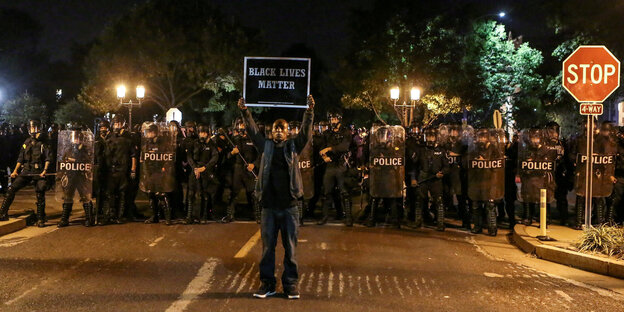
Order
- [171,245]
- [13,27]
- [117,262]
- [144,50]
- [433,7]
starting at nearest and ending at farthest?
1. [117,262]
2. [171,245]
3. [433,7]
4. [144,50]
5. [13,27]

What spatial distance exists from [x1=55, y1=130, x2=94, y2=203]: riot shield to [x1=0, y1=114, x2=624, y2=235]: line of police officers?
2 centimetres

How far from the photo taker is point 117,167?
12516mm

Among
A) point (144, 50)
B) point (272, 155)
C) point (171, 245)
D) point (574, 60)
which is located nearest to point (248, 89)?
point (171, 245)

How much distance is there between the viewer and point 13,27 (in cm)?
5319

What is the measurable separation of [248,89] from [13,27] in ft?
145

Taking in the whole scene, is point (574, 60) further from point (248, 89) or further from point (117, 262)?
point (248, 89)

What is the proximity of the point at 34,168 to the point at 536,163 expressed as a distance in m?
9.69

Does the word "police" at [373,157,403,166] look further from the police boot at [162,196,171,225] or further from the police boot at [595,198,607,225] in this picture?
the police boot at [162,196,171,225]

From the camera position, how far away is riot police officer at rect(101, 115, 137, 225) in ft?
40.9

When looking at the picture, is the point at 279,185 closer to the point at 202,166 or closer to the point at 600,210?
the point at 202,166

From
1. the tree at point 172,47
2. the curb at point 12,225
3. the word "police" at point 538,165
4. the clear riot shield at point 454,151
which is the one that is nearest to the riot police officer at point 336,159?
the clear riot shield at point 454,151

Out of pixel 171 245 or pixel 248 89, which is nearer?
pixel 171 245

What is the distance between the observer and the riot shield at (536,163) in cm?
1180

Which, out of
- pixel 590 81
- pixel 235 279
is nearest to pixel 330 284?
pixel 235 279
